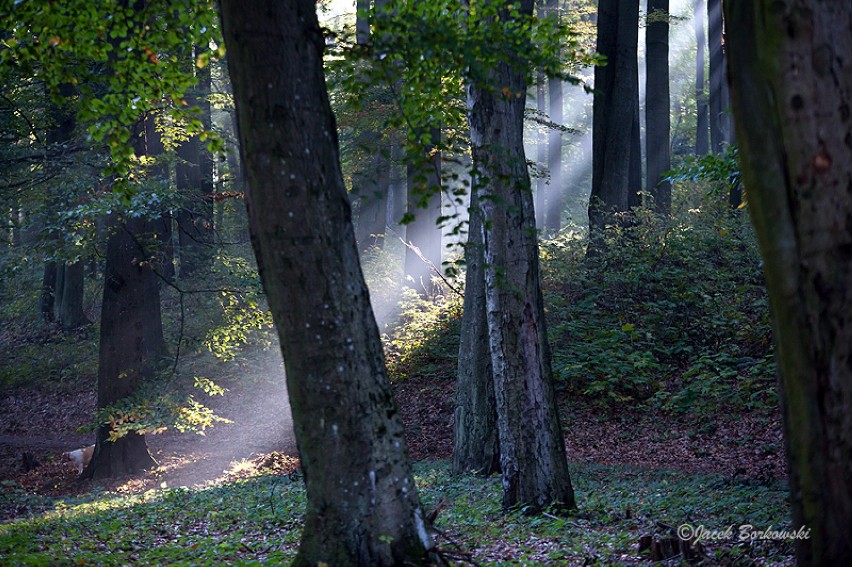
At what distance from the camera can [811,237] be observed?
3.64m

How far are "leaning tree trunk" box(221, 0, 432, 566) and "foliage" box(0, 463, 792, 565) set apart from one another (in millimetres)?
893

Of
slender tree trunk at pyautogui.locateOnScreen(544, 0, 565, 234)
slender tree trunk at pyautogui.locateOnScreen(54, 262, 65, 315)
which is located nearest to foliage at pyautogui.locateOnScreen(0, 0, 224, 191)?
slender tree trunk at pyautogui.locateOnScreen(54, 262, 65, 315)

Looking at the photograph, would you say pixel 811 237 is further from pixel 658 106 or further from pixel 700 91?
pixel 700 91

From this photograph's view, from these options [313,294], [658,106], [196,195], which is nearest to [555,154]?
[658,106]

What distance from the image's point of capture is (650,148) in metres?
22.8

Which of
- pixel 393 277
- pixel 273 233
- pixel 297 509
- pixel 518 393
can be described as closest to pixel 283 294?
pixel 273 233

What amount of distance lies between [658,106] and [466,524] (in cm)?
1771

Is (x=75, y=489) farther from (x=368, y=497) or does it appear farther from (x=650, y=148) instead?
(x=650, y=148)

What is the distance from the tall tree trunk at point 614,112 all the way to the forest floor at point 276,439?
21.1 feet

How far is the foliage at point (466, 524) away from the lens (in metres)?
6.47

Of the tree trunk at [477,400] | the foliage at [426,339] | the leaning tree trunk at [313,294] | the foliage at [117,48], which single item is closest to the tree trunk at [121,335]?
the tree trunk at [477,400]

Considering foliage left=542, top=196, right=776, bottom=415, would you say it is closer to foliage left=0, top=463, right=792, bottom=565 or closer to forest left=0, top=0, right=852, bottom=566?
forest left=0, top=0, right=852, bottom=566

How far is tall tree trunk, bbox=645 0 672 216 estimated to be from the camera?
21.8 metres

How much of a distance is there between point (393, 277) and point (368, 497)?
2021 centimetres
